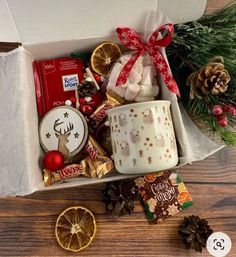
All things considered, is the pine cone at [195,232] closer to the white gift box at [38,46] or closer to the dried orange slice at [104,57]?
the white gift box at [38,46]

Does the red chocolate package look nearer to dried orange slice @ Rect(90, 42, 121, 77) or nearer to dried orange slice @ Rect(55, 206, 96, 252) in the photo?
dried orange slice @ Rect(90, 42, 121, 77)

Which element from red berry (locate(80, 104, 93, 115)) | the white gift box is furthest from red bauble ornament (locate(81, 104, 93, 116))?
the white gift box

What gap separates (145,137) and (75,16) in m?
0.25

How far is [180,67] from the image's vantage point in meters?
0.77

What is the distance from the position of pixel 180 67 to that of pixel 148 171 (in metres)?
0.23

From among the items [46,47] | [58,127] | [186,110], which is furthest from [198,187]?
[46,47]

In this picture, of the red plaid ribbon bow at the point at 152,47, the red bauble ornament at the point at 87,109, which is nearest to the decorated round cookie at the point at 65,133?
the red bauble ornament at the point at 87,109

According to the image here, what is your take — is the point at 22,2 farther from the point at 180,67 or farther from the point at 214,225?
the point at 214,225

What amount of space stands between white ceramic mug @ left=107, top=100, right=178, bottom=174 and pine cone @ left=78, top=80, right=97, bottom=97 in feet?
0.40

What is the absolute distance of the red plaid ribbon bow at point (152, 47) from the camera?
69cm

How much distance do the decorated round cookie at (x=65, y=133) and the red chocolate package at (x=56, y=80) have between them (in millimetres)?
40

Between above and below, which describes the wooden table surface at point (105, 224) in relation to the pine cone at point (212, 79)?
below

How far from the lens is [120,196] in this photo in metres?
0.73

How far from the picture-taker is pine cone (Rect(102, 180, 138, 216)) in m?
0.73
